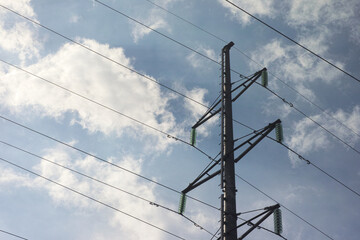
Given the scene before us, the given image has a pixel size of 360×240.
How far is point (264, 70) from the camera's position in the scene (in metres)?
15.1

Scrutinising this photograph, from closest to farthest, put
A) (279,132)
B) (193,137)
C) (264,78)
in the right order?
1. (279,132)
2. (264,78)
3. (193,137)

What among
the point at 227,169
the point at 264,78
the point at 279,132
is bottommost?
the point at 227,169

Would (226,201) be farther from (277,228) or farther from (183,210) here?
(183,210)

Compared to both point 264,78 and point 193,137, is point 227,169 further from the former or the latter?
point 264,78

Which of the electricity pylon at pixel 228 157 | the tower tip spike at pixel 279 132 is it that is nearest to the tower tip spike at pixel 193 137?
the electricity pylon at pixel 228 157

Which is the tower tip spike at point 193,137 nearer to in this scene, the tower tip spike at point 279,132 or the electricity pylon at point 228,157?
the electricity pylon at point 228,157

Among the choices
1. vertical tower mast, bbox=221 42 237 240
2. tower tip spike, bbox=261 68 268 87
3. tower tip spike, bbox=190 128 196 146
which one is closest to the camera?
vertical tower mast, bbox=221 42 237 240

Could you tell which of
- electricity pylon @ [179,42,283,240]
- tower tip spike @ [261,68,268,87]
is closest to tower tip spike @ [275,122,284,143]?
electricity pylon @ [179,42,283,240]

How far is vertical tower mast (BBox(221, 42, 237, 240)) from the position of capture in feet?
32.1

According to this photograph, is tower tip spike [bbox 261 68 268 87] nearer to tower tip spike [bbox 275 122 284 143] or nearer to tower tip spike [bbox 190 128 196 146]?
tower tip spike [bbox 275 122 284 143]

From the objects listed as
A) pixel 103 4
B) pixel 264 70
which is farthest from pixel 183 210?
pixel 103 4

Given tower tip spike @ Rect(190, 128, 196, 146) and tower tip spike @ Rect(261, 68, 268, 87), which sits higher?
tower tip spike @ Rect(261, 68, 268, 87)

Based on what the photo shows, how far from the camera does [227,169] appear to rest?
11.2 metres

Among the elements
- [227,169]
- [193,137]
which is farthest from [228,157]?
[193,137]
